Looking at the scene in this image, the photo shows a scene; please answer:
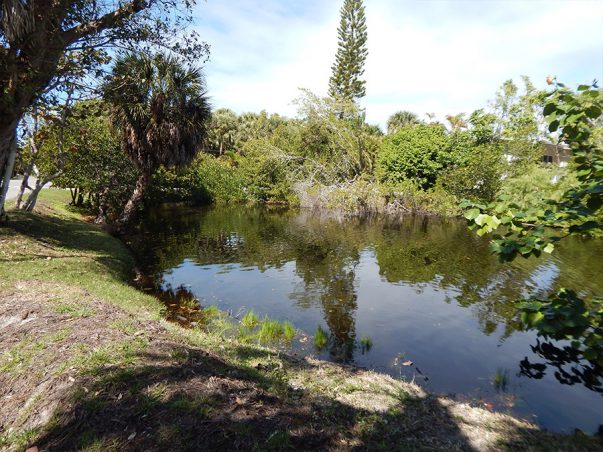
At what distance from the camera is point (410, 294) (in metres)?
12.0

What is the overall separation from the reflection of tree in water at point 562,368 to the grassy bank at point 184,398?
257 centimetres

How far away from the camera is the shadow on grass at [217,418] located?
10.8 ft

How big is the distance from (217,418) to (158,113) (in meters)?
18.1

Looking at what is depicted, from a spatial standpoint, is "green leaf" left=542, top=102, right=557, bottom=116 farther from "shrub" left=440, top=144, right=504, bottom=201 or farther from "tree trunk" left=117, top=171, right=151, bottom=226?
"shrub" left=440, top=144, right=504, bottom=201

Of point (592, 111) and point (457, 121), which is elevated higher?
point (457, 121)

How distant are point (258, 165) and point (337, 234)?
18.5 m

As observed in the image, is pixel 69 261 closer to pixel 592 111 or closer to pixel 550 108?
pixel 550 108

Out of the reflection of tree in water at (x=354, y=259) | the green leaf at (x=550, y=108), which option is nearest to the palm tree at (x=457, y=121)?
the reflection of tree in water at (x=354, y=259)

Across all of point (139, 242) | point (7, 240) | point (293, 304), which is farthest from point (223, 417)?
point (139, 242)

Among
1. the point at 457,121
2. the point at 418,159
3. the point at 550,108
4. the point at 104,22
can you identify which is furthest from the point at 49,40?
the point at 457,121

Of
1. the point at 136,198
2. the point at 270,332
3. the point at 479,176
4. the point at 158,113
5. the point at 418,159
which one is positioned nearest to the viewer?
the point at 270,332

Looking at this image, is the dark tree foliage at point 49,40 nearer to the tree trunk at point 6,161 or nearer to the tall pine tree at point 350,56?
the tree trunk at point 6,161

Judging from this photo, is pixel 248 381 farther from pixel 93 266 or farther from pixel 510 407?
pixel 93 266

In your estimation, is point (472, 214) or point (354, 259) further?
point (354, 259)
